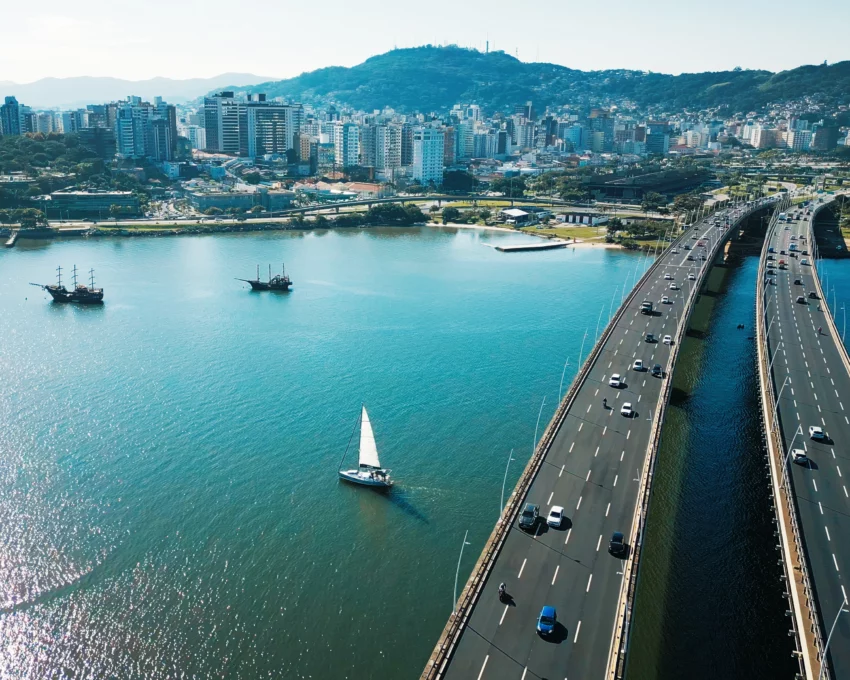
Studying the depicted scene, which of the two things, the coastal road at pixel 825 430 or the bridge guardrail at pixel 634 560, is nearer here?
the bridge guardrail at pixel 634 560

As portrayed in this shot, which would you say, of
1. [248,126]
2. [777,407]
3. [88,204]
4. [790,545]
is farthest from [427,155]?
[790,545]

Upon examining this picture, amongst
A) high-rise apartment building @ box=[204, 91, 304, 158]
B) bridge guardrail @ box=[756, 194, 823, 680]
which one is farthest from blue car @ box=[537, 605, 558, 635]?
high-rise apartment building @ box=[204, 91, 304, 158]

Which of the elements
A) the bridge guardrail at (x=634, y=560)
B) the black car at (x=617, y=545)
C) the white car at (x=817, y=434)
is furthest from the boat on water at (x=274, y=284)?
the black car at (x=617, y=545)

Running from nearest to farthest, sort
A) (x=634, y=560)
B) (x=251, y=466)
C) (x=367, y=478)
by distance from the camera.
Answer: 1. (x=634, y=560)
2. (x=367, y=478)
3. (x=251, y=466)

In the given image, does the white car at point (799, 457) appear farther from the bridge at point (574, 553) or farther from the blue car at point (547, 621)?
the blue car at point (547, 621)

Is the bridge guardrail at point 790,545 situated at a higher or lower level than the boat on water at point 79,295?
lower

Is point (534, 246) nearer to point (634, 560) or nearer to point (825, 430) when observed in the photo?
point (825, 430)
